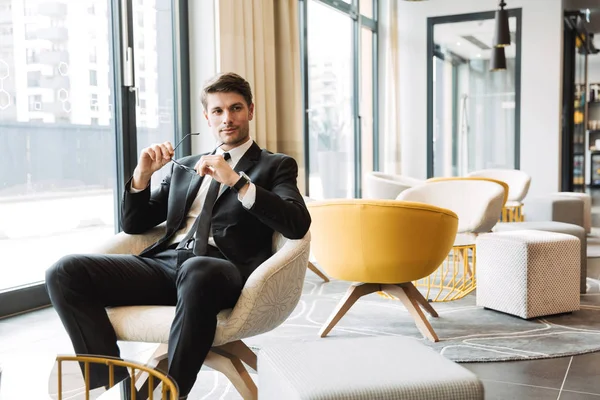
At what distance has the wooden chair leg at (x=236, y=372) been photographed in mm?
2051

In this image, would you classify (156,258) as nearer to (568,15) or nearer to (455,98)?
(455,98)

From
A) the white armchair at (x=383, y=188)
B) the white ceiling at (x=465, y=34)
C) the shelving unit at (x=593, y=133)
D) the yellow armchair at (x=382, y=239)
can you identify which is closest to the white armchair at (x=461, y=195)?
the white armchair at (x=383, y=188)

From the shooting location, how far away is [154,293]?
210 centimetres

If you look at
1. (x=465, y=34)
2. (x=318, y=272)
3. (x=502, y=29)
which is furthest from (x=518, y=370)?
Answer: (x=465, y=34)

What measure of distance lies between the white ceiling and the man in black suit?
646 centimetres

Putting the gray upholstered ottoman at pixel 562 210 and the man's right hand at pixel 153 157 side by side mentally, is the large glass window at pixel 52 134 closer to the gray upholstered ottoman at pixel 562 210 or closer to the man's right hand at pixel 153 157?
the man's right hand at pixel 153 157

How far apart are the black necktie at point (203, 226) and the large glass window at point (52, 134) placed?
1.83m

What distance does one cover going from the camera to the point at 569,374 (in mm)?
2594

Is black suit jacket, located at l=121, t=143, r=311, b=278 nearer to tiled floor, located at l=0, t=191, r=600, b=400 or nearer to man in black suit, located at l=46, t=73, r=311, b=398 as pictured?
man in black suit, located at l=46, t=73, r=311, b=398

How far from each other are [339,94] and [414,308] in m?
4.50

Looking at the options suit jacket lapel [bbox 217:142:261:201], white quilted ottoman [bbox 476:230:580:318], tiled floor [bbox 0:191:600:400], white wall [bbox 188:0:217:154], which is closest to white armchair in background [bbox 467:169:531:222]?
white quilted ottoman [bbox 476:230:580:318]

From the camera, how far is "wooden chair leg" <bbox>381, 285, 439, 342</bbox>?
310cm

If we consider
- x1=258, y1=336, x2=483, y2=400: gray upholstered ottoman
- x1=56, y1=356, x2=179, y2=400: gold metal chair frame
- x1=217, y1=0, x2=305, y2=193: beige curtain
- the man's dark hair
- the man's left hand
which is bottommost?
x1=258, y1=336, x2=483, y2=400: gray upholstered ottoman

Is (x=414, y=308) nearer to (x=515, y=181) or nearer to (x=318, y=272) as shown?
(x=318, y=272)
